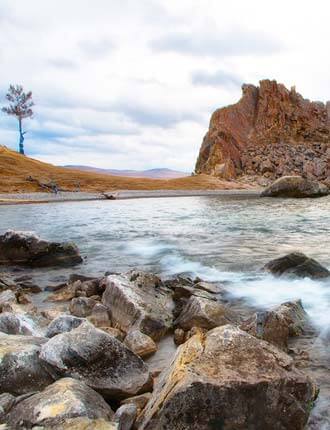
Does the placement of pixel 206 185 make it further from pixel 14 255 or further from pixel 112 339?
pixel 112 339

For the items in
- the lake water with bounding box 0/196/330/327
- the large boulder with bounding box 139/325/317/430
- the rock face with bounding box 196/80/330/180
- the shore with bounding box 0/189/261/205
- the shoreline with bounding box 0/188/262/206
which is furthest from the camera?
the rock face with bounding box 196/80/330/180

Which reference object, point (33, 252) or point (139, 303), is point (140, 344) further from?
point (33, 252)

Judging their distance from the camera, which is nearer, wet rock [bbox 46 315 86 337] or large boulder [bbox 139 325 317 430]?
large boulder [bbox 139 325 317 430]

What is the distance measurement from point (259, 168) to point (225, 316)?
8754 centimetres

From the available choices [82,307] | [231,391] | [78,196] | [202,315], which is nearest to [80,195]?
[78,196]

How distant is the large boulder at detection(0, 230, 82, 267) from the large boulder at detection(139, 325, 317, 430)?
32.0ft

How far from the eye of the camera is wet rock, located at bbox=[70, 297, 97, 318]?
7.91 meters

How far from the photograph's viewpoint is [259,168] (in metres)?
92.1

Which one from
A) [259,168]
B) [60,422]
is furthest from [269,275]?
[259,168]

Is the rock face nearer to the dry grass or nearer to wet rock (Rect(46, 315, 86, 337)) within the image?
the dry grass

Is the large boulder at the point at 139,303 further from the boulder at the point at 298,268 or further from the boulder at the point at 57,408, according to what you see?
the boulder at the point at 298,268

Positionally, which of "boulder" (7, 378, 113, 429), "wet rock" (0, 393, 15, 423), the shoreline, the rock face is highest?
the rock face

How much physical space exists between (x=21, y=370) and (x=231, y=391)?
7.45ft

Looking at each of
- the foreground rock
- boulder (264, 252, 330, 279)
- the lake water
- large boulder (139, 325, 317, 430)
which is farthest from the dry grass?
large boulder (139, 325, 317, 430)
